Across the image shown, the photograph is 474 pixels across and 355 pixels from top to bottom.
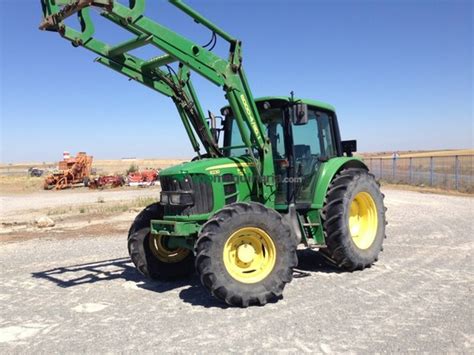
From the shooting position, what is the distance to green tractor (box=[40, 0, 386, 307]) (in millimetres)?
5512

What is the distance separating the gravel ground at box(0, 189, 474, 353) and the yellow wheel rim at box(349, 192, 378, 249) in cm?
49

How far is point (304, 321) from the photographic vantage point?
16.3 ft

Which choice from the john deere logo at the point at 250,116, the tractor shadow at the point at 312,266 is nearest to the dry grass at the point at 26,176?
the tractor shadow at the point at 312,266

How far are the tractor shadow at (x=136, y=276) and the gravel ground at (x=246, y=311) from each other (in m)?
0.02

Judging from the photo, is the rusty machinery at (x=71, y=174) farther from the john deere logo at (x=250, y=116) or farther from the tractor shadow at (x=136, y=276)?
the john deere logo at (x=250, y=116)

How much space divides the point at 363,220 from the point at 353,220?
0.57 ft

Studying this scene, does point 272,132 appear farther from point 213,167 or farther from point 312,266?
point 312,266

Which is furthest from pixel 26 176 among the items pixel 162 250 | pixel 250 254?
pixel 250 254

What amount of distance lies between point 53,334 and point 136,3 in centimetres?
369

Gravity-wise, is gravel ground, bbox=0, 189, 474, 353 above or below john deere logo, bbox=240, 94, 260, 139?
below

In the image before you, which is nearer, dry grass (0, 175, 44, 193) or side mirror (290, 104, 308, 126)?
side mirror (290, 104, 308, 126)

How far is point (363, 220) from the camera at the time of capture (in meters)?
7.94

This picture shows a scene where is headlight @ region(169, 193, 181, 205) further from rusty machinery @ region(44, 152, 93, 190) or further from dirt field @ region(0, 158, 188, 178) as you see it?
dirt field @ region(0, 158, 188, 178)

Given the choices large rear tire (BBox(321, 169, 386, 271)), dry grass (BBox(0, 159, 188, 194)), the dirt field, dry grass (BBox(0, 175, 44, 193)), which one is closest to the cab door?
large rear tire (BBox(321, 169, 386, 271))
